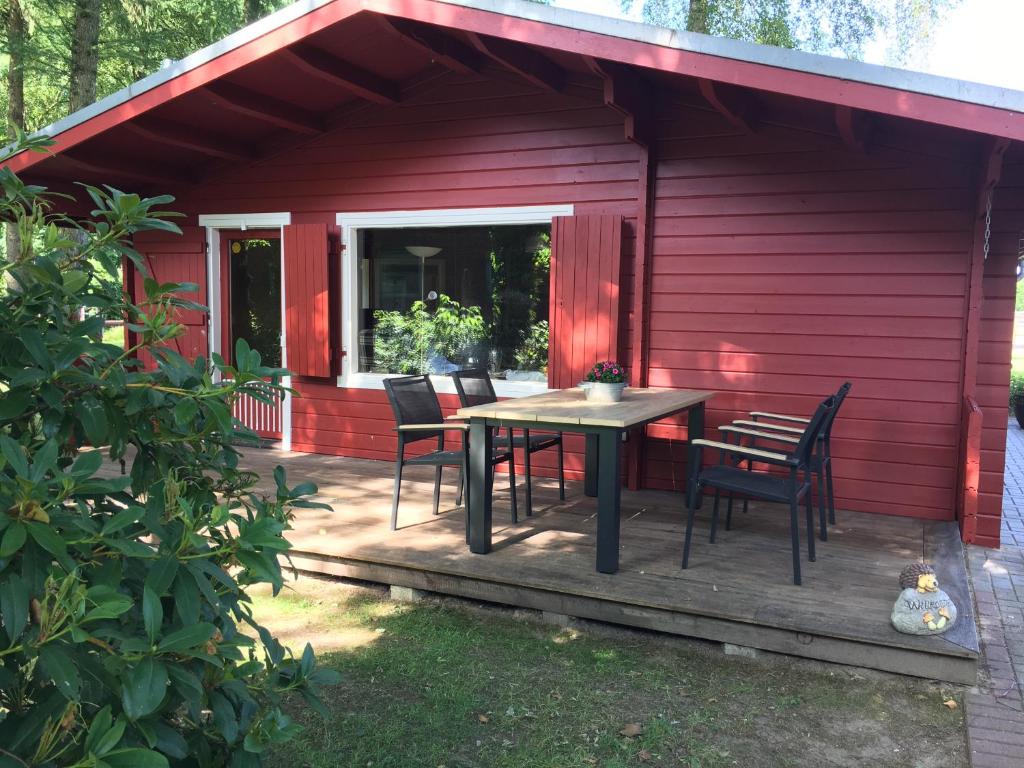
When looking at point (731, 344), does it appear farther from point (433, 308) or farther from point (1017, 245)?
point (433, 308)

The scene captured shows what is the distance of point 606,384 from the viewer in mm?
3975

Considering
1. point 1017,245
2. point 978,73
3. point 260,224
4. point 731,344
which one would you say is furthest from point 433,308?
point 978,73

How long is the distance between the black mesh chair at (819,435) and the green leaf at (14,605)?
3.31 metres

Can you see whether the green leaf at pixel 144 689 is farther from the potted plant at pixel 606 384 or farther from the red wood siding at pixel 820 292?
the red wood siding at pixel 820 292

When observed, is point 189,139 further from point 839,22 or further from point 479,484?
point 839,22

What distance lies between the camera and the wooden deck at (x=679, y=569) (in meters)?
2.81

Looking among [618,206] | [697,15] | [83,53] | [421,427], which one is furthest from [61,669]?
[697,15]

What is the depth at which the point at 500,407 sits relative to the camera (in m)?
3.62

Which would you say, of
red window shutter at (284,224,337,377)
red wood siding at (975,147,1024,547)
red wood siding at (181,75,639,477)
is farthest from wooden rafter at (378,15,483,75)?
red wood siding at (975,147,1024,547)

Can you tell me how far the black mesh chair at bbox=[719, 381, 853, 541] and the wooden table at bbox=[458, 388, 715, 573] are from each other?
0.48 meters

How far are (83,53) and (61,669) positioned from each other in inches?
366

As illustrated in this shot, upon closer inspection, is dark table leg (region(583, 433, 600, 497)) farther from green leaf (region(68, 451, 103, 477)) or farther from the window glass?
green leaf (region(68, 451, 103, 477))

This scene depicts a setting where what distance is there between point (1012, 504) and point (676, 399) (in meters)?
2.84

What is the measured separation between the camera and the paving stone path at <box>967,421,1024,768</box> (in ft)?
7.64
